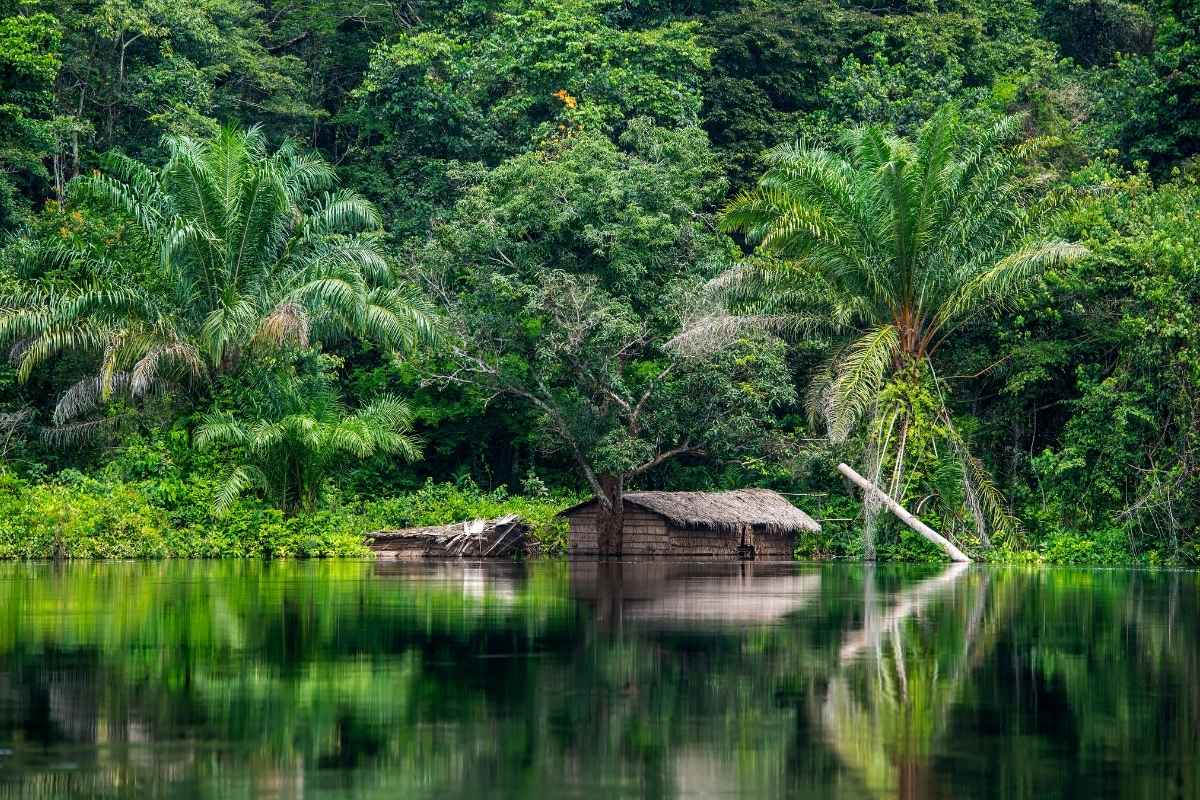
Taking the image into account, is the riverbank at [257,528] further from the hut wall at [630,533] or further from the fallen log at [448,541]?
the fallen log at [448,541]

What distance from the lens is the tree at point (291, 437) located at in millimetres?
28453

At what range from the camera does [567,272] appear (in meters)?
30.4

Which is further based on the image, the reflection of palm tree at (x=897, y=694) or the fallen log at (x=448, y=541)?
the fallen log at (x=448, y=541)

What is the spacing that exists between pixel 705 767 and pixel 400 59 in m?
32.6

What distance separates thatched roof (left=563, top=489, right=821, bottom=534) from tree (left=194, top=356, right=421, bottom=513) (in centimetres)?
Result: 403

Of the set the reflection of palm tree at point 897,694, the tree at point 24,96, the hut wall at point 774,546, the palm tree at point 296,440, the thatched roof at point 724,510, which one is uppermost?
the tree at point 24,96

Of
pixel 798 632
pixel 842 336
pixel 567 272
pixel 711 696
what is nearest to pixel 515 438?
pixel 567 272

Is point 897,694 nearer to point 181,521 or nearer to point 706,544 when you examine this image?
point 706,544

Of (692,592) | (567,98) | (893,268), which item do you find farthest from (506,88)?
(692,592)

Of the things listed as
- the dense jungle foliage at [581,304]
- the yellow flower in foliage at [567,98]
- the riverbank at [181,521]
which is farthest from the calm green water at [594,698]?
the yellow flower in foliage at [567,98]

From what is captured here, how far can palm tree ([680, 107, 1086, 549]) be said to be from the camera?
26.2 metres

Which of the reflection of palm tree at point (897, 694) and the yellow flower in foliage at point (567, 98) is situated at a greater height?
the yellow flower in foliage at point (567, 98)

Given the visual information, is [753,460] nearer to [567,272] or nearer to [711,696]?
[567,272]

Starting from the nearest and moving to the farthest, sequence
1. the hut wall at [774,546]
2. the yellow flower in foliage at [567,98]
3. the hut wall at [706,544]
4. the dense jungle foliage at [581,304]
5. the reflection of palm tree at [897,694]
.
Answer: the reflection of palm tree at [897,694] → the dense jungle foliage at [581,304] → the hut wall at [706,544] → the hut wall at [774,546] → the yellow flower in foliage at [567,98]
